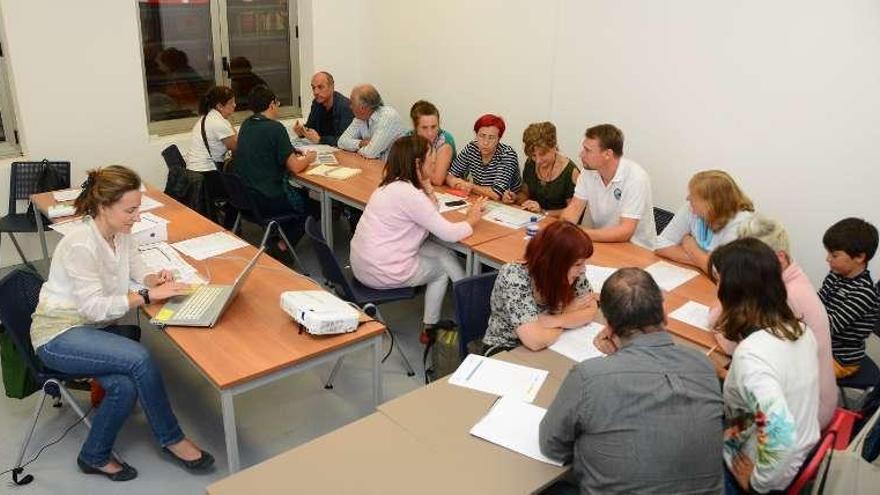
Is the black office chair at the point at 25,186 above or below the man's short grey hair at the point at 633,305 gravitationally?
below

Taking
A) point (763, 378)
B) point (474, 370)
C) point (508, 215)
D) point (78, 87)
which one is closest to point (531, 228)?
point (508, 215)

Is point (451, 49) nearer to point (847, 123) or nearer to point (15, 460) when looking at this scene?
point (847, 123)

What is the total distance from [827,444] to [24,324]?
3.29 meters

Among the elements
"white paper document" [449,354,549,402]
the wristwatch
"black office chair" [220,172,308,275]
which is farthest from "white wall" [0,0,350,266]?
"white paper document" [449,354,549,402]

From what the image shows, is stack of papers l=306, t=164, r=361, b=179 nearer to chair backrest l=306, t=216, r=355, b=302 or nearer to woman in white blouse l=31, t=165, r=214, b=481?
chair backrest l=306, t=216, r=355, b=302

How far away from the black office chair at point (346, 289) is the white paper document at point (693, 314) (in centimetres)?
150

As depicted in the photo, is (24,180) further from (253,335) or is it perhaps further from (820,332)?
(820,332)

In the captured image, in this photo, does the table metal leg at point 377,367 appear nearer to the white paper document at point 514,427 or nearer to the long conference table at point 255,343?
the long conference table at point 255,343

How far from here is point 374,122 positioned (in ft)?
19.5

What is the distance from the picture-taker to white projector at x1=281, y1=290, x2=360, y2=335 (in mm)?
2877

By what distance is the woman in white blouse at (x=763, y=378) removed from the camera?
6.96 ft

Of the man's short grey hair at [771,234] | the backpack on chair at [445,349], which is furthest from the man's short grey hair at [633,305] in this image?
the backpack on chair at [445,349]

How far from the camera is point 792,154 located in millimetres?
4359

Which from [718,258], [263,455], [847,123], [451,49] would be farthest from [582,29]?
[263,455]
